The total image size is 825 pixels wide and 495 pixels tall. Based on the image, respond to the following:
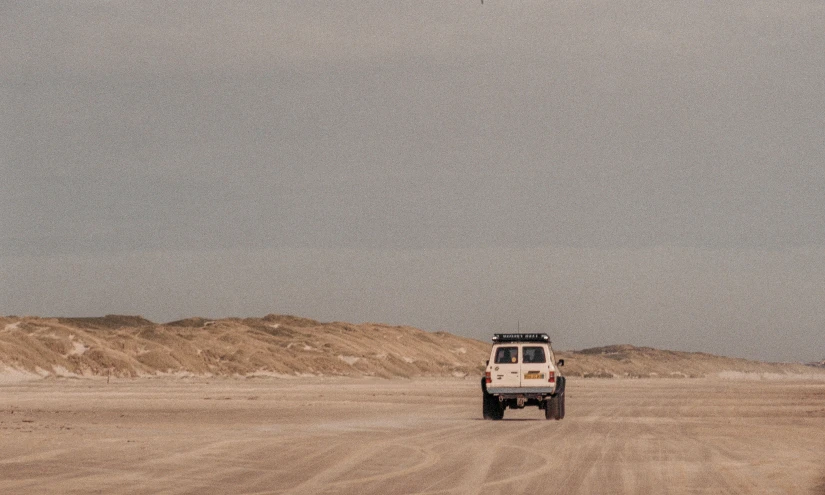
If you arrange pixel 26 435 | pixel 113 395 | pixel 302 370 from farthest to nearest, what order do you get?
pixel 302 370 < pixel 113 395 < pixel 26 435

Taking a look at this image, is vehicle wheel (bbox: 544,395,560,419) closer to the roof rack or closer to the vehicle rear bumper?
the vehicle rear bumper

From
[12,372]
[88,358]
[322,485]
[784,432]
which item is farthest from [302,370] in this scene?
[322,485]

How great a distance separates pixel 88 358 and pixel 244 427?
6852 centimetres

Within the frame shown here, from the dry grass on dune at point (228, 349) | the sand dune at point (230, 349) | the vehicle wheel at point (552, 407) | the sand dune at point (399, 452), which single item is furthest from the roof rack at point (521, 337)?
the dry grass on dune at point (228, 349)

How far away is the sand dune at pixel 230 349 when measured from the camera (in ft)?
317

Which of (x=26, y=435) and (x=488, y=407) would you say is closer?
(x=26, y=435)

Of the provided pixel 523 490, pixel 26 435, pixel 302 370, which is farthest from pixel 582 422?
pixel 302 370

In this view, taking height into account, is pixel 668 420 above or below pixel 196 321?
below

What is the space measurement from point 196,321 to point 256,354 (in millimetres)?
53644

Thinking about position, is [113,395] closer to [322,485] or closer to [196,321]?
[322,485]

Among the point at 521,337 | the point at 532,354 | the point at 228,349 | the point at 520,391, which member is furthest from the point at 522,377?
the point at 228,349

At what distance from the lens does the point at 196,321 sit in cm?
16862

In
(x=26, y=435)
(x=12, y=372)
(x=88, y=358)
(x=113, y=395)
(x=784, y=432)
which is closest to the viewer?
(x=26, y=435)

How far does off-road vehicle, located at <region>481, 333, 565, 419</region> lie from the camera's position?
124 feet
